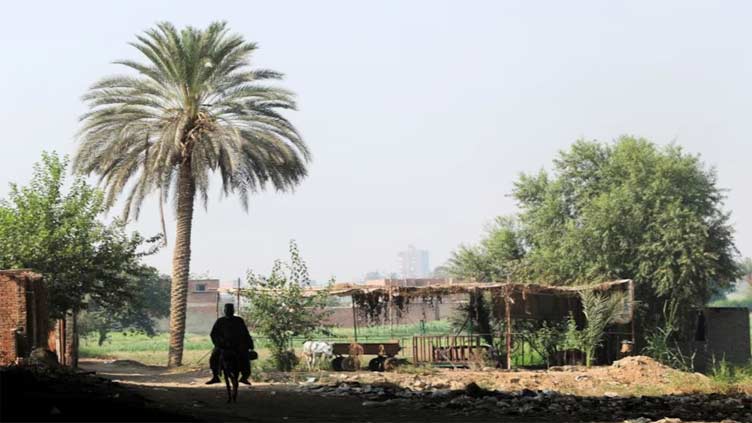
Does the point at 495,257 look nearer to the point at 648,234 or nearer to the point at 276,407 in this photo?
the point at 648,234

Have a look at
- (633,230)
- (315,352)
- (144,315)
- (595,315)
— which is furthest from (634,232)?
(144,315)

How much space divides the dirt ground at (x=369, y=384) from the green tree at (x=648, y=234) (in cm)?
1111

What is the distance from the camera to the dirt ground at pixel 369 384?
16250 millimetres

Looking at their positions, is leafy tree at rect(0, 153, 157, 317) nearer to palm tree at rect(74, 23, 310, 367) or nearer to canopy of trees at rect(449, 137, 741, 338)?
palm tree at rect(74, 23, 310, 367)

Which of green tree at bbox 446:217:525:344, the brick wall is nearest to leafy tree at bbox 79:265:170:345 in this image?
green tree at bbox 446:217:525:344

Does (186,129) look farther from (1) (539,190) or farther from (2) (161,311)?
(2) (161,311)

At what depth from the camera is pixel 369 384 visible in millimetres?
24000

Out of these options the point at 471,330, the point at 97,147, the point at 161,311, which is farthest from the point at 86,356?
the point at 161,311

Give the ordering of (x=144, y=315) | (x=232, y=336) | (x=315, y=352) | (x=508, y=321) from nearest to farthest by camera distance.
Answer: (x=232, y=336) → (x=315, y=352) → (x=508, y=321) → (x=144, y=315)

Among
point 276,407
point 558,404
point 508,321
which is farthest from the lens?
point 508,321

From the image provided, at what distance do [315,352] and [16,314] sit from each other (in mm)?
9889

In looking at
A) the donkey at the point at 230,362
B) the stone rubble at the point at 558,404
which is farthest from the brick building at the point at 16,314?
the donkey at the point at 230,362

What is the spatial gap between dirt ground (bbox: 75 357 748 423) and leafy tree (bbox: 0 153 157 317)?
2.78 m

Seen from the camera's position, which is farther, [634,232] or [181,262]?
[634,232]
